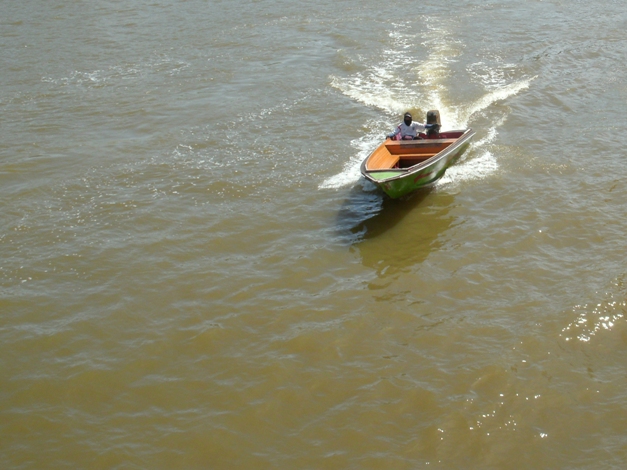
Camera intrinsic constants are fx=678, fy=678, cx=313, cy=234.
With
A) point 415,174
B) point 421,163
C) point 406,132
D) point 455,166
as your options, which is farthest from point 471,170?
point 415,174

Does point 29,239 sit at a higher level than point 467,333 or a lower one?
higher

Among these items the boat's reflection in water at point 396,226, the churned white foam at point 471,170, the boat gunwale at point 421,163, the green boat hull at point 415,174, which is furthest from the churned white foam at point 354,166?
the churned white foam at point 471,170

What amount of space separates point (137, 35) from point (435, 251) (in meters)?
15.8

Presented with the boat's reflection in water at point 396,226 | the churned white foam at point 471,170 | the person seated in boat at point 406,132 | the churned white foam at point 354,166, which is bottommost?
the boat's reflection in water at point 396,226

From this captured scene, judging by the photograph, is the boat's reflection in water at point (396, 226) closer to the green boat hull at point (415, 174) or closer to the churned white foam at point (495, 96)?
the green boat hull at point (415, 174)

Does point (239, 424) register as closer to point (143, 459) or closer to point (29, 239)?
point (143, 459)

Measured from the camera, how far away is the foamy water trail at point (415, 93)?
1517 cm

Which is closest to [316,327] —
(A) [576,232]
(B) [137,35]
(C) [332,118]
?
(A) [576,232]

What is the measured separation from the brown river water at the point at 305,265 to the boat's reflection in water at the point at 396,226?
0.17 ft

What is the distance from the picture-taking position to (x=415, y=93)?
1919 cm

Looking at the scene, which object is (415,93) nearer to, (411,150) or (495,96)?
(495,96)

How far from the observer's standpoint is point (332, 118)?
1756 centimetres

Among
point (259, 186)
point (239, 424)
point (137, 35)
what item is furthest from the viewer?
point (137, 35)

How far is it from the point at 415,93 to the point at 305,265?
30.2ft
